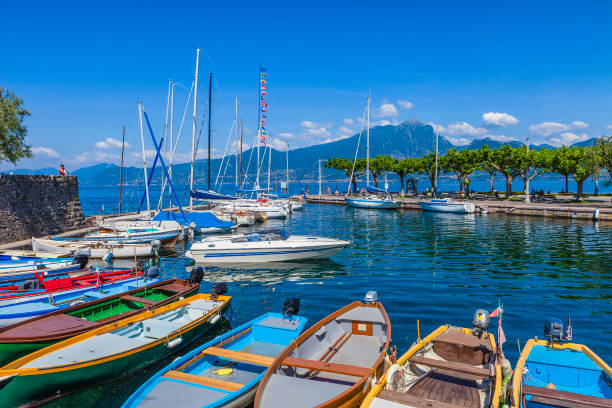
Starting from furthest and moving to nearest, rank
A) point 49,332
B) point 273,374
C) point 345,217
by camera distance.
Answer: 1. point 345,217
2. point 49,332
3. point 273,374

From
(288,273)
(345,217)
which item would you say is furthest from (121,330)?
(345,217)

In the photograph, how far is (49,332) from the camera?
10.3 meters

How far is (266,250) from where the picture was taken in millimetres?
23672

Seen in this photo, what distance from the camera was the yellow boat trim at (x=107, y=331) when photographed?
27.6ft

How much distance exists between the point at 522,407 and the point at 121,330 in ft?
33.6

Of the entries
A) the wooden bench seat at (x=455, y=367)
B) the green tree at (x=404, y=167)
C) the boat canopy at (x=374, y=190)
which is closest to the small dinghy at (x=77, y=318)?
the wooden bench seat at (x=455, y=367)

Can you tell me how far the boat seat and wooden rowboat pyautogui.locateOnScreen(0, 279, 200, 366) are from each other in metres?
10.7

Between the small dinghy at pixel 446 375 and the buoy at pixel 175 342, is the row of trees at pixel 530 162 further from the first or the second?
the buoy at pixel 175 342

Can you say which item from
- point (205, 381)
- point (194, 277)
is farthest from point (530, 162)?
point (205, 381)

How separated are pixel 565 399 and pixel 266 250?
18086 millimetres

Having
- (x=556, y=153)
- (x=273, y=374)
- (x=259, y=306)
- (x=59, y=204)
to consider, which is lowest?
(x=259, y=306)

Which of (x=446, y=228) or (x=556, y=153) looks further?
(x=556, y=153)

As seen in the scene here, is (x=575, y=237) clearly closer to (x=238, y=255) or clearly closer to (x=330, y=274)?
(x=330, y=274)

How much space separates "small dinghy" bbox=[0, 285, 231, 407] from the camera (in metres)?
8.38
